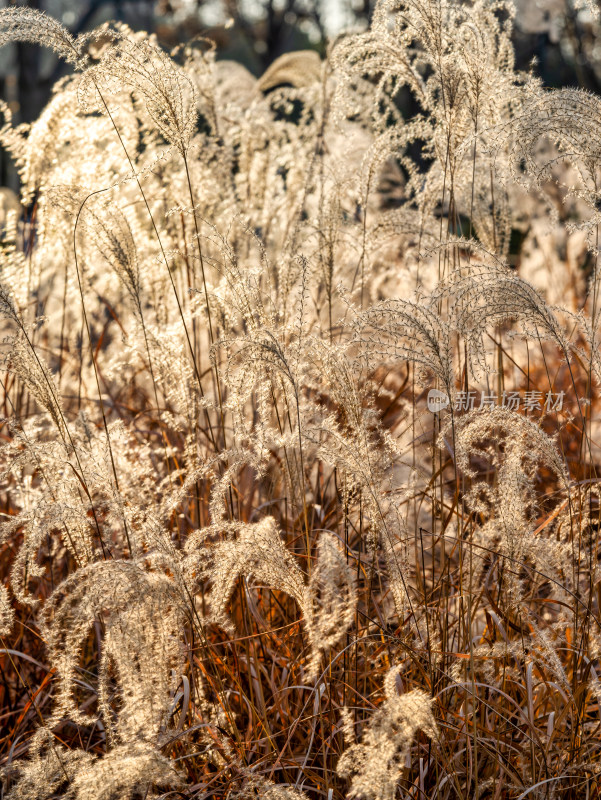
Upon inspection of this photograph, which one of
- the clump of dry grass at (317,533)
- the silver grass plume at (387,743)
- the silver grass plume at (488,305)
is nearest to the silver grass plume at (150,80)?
the clump of dry grass at (317,533)

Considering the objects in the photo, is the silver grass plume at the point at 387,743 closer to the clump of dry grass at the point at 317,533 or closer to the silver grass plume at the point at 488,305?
the clump of dry grass at the point at 317,533

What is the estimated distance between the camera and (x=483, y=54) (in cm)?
200

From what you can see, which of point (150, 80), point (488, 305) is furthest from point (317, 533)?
point (150, 80)

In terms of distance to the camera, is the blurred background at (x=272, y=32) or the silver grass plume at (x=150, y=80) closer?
the silver grass plume at (x=150, y=80)

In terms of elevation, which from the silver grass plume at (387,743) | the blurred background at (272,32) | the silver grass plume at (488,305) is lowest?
the silver grass plume at (387,743)

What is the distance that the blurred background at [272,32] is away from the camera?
6.43 metres

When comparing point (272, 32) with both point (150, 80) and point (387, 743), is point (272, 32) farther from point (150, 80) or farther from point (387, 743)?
point (387, 743)

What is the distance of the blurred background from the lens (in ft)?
21.1

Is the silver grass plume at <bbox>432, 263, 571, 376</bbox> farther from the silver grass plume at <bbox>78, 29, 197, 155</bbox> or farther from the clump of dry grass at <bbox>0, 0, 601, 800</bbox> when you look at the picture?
the silver grass plume at <bbox>78, 29, 197, 155</bbox>

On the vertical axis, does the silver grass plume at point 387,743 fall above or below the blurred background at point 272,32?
below

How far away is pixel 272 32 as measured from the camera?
15.5 metres

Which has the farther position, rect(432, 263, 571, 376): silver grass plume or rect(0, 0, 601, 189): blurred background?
rect(0, 0, 601, 189): blurred background

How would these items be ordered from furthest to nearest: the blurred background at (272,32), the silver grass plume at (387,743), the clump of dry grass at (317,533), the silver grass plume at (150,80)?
the blurred background at (272,32) → the silver grass plume at (150,80) → the clump of dry grass at (317,533) → the silver grass plume at (387,743)

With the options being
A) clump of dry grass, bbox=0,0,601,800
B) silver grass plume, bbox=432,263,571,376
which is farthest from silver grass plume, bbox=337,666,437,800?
silver grass plume, bbox=432,263,571,376
